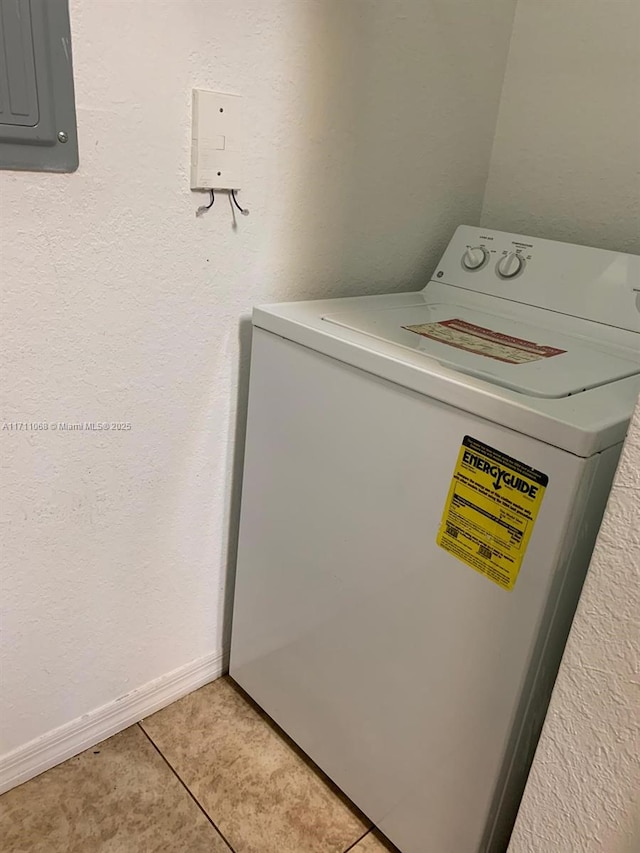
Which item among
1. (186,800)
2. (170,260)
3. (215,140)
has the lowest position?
(186,800)

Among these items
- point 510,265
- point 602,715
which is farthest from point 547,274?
point 602,715

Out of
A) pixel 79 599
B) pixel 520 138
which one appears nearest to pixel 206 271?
pixel 79 599

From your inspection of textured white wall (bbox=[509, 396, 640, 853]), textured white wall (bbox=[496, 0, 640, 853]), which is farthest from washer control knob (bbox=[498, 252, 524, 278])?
textured white wall (bbox=[509, 396, 640, 853])

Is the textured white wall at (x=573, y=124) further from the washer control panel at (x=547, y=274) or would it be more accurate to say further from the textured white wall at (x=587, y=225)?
the washer control panel at (x=547, y=274)

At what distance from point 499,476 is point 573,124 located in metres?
0.80

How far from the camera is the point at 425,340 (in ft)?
3.06

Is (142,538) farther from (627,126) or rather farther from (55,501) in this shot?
(627,126)

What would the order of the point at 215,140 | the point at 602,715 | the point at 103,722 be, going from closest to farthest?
the point at 602,715 < the point at 215,140 < the point at 103,722

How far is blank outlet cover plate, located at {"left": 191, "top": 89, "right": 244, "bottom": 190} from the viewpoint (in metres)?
0.89

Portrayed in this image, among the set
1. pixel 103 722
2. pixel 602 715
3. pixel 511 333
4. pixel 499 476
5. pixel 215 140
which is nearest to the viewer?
pixel 602 715

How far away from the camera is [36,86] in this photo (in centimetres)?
74

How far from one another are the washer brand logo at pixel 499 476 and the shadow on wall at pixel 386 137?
0.50 meters

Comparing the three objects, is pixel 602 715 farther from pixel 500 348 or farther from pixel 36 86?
pixel 36 86

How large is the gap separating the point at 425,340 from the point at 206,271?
35cm
